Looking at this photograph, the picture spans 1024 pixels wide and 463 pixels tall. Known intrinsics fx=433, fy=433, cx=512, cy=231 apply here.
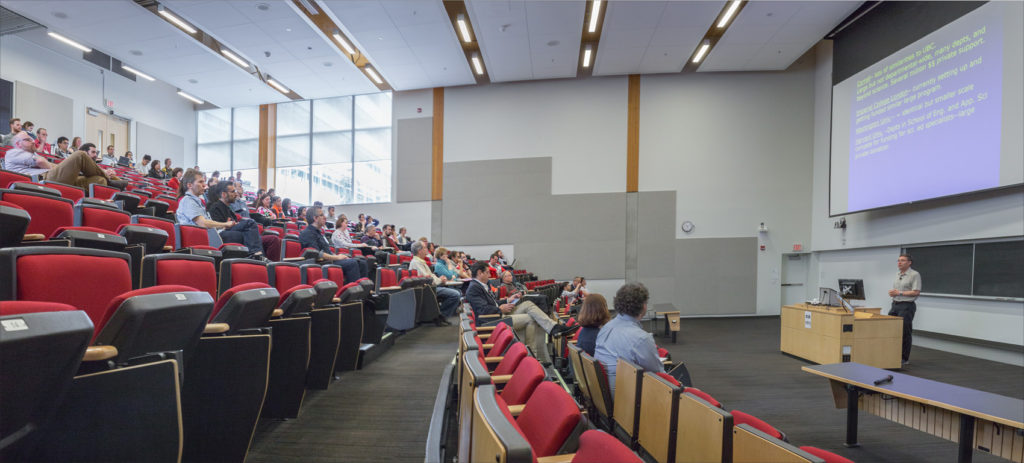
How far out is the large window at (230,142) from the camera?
435 inches

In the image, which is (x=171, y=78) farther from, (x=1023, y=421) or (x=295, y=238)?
(x=1023, y=421)

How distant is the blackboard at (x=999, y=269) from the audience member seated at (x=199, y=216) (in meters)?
7.49

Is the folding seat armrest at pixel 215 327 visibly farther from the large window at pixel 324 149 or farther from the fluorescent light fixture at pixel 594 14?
the large window at pixel 324 149

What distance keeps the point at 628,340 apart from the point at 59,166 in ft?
15.3

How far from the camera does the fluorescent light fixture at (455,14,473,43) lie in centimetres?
704

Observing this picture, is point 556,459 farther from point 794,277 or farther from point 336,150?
point 336,150

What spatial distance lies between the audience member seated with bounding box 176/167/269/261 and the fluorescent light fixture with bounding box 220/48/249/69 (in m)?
6.53

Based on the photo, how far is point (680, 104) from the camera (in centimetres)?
917

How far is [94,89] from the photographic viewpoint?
954 centimetres

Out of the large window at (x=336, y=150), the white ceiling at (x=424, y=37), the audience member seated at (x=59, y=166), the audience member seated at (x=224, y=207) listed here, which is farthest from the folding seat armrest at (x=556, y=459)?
the large window at (x=336, y=150)

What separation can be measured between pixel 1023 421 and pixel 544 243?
309 inches

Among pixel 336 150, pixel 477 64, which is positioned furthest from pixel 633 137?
pixel 336 150

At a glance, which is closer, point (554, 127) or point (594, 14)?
point (594, 14)

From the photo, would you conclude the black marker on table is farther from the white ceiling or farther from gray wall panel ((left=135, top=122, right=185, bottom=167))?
gray wall panel ((left=135, top=122, right=185, bottom=167))
